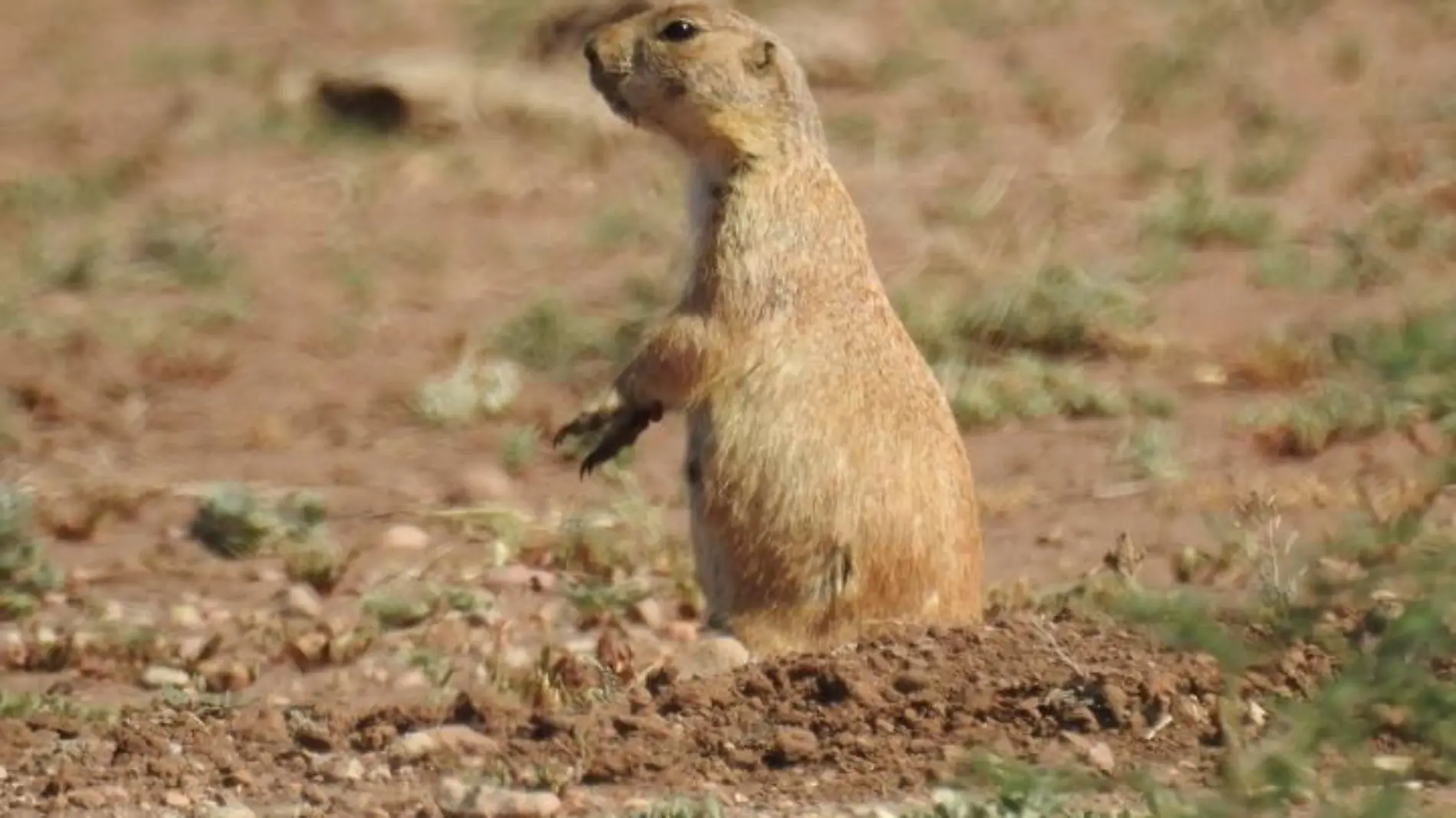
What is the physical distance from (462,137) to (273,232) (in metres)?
1.37

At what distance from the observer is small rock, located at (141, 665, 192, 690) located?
7211 millimetres

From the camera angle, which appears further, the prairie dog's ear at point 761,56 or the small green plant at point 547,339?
the small green plant at point 547,339

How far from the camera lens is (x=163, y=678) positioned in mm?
7242

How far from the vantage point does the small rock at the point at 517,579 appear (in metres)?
7.95

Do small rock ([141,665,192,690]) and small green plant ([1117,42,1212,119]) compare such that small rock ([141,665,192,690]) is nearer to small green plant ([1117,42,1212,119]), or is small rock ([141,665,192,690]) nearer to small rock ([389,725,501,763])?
small rock ([389,725,501,763])

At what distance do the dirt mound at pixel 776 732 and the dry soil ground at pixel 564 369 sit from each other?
0.5 inches

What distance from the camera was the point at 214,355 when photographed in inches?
416

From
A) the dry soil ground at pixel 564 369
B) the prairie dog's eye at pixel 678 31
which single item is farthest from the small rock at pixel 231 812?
the prairie dog's eye at pixel 678 31

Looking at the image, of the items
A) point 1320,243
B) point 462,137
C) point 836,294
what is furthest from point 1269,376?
point 462,137

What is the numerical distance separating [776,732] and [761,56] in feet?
6.63

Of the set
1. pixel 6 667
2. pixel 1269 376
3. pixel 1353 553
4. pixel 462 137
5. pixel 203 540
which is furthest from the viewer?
pixel 462 137

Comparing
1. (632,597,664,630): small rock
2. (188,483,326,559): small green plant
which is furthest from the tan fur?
(188,483,326,559): small green plant

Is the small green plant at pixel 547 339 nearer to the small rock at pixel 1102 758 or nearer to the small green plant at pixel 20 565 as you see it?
the small green plant at pixel 20 565

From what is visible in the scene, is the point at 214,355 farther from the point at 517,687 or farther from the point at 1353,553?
the point at 1353,553
